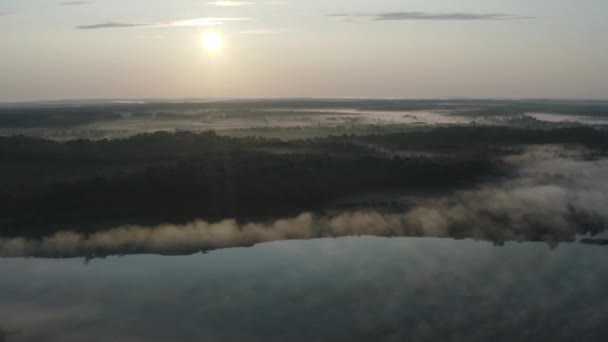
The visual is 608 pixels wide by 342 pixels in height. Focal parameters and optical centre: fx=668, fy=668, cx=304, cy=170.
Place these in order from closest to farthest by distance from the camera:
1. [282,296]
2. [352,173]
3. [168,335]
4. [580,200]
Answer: [168,335] < [282,296] < [580,200] < [352,173]

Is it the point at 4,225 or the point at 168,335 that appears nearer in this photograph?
the point at 168,335

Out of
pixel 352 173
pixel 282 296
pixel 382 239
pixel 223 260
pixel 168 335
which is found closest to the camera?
pixel 168 335

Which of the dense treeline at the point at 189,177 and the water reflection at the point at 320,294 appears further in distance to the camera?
the dense treeline at the point at 189,177

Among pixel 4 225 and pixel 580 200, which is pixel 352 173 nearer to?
pixel 580 200

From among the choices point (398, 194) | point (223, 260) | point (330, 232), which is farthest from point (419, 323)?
point (398, 194)

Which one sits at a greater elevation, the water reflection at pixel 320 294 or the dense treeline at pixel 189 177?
the dense treeline at pixel 189 177
